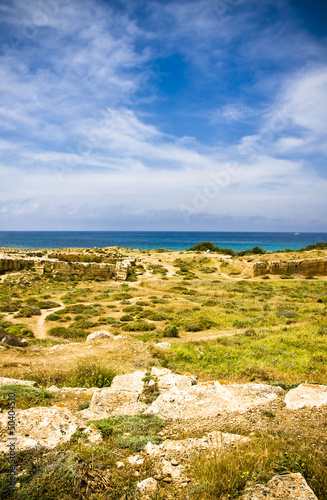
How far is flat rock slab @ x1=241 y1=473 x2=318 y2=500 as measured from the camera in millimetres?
3115

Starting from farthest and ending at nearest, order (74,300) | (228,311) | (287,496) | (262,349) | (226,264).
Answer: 1. (226,264)
2. (74,300)
3. (228,311)
4. (262,349)
5. (287,496)

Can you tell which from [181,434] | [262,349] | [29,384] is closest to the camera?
[181,434]

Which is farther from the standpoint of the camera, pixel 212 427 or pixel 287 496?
pixel 212 427

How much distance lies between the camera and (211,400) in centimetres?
595

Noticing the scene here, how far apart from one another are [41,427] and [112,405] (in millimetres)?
1823

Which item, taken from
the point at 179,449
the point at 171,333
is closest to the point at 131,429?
the point at 179,449

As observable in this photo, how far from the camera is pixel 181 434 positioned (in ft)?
15.8

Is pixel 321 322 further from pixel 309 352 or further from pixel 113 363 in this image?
pixel 113 363

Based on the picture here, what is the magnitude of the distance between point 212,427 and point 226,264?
3944 cm

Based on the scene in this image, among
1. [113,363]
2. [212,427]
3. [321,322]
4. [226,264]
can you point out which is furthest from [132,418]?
[226,264]

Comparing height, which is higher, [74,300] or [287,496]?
A: [287,496]

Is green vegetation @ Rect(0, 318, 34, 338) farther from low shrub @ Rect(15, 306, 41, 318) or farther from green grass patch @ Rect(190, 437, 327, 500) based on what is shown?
green grass patch @ Rect(190, 437, 327, 500)

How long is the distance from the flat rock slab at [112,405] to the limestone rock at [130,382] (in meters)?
0.46

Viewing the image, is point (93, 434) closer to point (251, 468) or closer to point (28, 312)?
point (251, 468)
